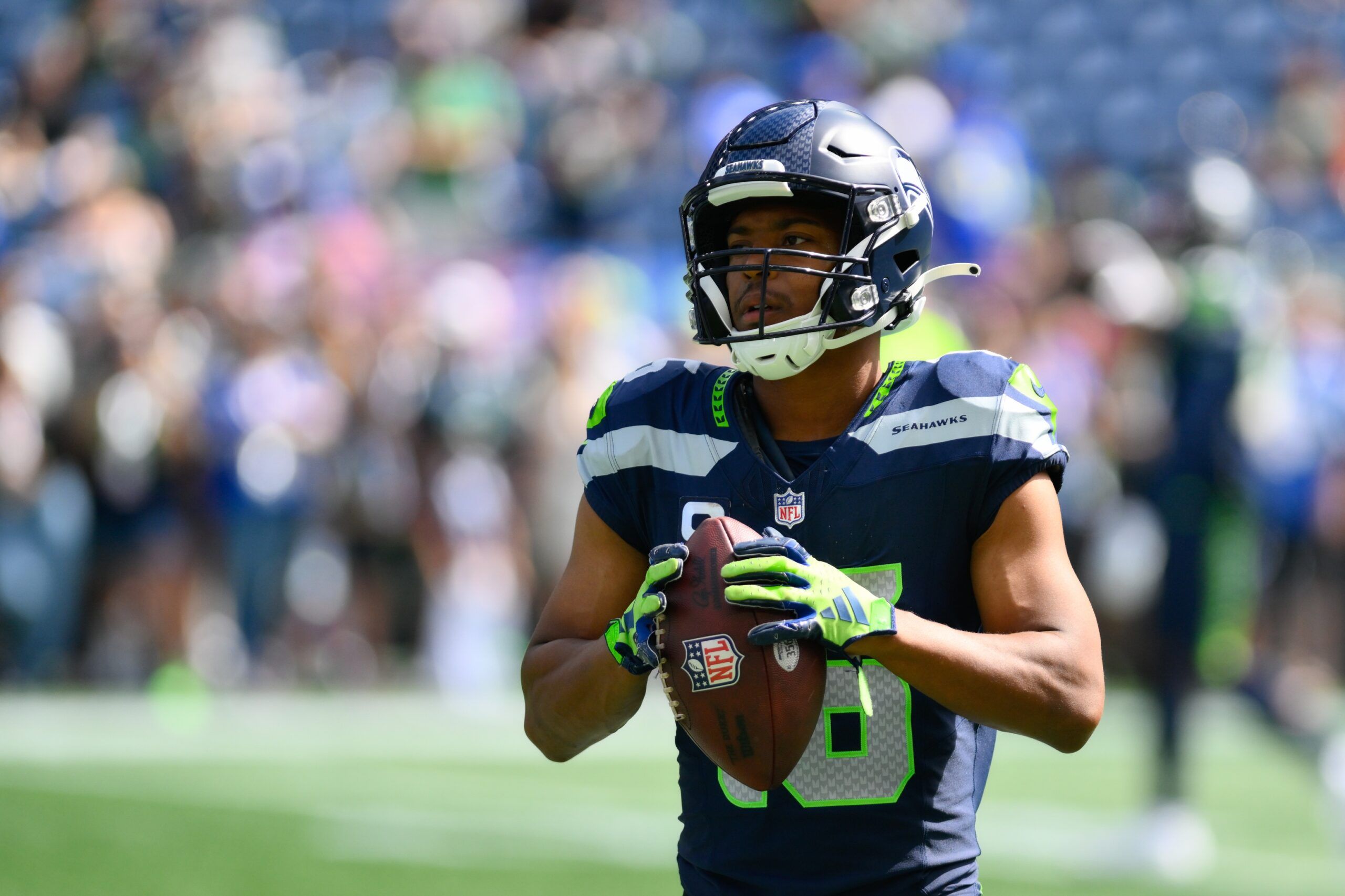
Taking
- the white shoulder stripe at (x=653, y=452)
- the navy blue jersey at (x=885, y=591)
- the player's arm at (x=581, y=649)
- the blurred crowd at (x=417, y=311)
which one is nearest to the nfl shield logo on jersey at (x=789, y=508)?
the navy blue jersey at (x=885, y=591)

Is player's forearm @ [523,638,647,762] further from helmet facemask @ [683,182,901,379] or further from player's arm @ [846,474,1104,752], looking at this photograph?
helmet facemask @ [683,182,901,379]

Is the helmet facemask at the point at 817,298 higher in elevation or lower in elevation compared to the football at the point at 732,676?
higher

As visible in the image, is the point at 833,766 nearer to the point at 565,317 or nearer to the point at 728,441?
the point at 728,441

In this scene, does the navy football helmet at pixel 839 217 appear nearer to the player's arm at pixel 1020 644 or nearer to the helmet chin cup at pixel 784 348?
the helmet chin cup at pixel 784 348

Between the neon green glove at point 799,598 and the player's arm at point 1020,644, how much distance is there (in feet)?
0.09

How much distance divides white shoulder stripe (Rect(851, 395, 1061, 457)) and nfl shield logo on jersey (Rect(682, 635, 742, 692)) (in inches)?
15.9

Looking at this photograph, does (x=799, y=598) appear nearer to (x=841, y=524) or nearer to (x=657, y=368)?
(x=841, y=524)

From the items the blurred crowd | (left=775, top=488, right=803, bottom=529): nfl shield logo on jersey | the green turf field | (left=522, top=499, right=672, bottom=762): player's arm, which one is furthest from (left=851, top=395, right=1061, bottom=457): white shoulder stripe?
the blurred crowd

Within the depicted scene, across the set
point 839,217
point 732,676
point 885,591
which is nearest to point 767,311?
point 839,217

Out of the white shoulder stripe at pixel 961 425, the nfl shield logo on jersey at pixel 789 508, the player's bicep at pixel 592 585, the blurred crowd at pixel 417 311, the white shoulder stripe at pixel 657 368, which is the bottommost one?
the player's bicep at pixel 592 585

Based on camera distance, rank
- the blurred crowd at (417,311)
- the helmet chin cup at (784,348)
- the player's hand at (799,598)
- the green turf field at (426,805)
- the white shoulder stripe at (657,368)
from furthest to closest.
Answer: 1. the blurred crowd at (417,311)
2. the green turf field at (426,805)
3. the white shoulder stripe at (657,368)
4. the helmet chin cup at (784,348)
5. the player's hand at (799,598)

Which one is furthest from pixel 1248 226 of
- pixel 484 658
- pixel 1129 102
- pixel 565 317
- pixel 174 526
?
pixel 1129 102

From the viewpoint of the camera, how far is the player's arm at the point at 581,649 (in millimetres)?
2436

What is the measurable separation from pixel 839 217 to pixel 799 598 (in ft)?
2.10
